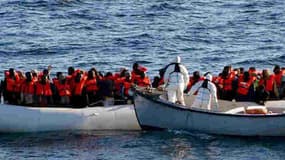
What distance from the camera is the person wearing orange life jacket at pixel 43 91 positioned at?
102 feet

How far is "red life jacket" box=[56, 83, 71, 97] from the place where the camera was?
102ft

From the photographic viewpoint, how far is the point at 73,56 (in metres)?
46.5

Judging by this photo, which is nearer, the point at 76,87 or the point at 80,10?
the point at 76,87

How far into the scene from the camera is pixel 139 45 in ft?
160

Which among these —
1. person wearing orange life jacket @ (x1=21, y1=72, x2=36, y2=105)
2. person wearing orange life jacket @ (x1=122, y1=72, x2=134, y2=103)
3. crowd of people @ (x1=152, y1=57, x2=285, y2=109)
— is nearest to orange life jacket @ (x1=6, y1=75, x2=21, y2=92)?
person wearing orange life jacket @ (x1=21, y1=72, x2=36, y2=105)

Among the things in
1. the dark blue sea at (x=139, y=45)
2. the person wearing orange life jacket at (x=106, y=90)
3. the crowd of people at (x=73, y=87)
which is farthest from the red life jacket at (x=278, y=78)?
the person wearing orange life jacket at (x=106, y=90)

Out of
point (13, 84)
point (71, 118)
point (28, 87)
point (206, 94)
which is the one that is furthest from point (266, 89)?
point (13, 84)

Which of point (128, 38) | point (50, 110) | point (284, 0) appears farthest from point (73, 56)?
point (284, 0)

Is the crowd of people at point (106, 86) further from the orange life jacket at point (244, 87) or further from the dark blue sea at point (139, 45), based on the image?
the dark blue sea at point (139, 45)

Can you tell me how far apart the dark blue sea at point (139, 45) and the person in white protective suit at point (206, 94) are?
1218mm

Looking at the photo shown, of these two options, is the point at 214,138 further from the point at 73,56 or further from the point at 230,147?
the point at 73,56

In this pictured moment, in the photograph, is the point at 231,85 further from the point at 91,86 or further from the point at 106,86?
the point at 91,86

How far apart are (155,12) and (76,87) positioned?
90.8ft

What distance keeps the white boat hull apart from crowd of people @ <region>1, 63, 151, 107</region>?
376 millimetres
